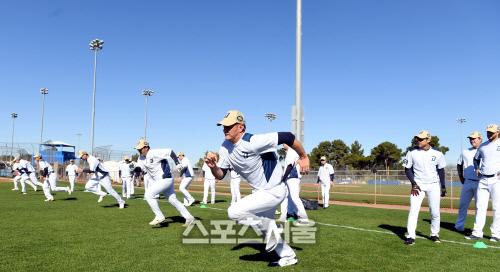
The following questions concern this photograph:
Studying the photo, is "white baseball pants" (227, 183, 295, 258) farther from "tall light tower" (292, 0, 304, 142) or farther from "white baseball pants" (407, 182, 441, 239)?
"tall light tower" (292, 0, 304, 142)

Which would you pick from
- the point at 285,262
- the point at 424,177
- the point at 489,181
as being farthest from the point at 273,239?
the point at 489,181

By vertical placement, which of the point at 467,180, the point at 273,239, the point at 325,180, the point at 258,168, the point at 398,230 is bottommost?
the point at 398,230

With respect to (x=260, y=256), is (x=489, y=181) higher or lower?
higher

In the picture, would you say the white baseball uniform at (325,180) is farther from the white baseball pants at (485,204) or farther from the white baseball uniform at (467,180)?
the white baseball pants at (485,204)

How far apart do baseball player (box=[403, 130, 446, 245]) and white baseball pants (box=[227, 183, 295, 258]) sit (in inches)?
137

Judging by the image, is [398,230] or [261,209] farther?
[398,230]

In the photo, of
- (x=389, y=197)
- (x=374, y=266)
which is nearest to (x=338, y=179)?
(x=389, y=197)

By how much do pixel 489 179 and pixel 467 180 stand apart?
51.8 inches

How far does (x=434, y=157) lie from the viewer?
27.1ft

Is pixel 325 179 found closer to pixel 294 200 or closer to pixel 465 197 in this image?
pixel 294 200

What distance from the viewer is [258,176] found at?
5.76 metres

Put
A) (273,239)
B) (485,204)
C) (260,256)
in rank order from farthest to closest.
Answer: (485,204)
(260,256)
(273,239)

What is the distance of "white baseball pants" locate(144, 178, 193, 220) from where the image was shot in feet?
33.2

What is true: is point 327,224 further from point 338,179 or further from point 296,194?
point 338,179
